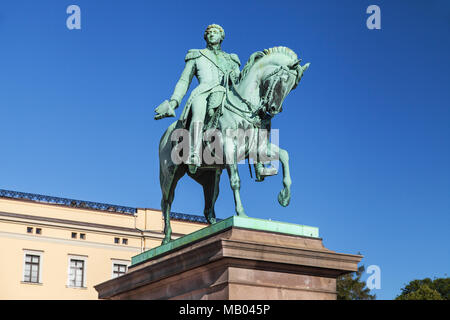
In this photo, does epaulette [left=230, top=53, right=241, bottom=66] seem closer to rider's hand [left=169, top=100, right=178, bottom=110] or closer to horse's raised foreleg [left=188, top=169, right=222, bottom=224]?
rider's hand [left=169, top=100, right=178, bottom=110]

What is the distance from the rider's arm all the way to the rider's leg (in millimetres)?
837

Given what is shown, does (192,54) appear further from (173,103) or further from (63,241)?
(63,241)

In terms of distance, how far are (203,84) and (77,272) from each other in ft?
133

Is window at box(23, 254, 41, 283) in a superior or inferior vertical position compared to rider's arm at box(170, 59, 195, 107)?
superior

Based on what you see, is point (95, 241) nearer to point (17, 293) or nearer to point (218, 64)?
point (17, 293)

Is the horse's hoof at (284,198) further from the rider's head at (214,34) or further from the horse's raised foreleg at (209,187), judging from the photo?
the rider's head at (214,34)

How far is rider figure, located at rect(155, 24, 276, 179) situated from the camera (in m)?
13.7

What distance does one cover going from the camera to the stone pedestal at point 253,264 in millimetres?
11766

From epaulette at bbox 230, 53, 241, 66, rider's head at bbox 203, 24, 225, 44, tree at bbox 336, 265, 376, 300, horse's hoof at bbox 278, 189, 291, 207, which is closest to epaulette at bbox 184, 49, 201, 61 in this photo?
rider's head at bbox 203, 24, 225, 44

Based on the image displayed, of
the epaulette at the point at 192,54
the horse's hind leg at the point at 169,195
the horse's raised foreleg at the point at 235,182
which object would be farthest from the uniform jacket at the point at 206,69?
the horse's raised foreleg at the point at 235,182

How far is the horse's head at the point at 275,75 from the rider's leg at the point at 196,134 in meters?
0.98
